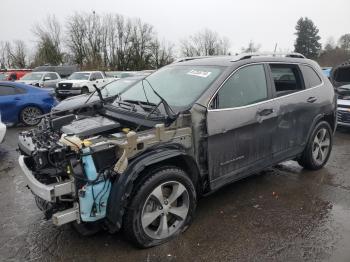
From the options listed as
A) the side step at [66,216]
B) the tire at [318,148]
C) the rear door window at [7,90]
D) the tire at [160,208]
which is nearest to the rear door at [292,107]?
the tire at [318,148]

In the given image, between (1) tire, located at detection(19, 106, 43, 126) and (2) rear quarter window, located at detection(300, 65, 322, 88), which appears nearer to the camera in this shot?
(2) rear quarter window, located at detection(300, 65, 322, 88)

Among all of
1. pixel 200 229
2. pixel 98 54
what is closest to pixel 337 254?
pixel 200 229

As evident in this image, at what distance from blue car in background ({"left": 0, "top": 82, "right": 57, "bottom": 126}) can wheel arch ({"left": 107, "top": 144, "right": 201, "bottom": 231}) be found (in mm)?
7706

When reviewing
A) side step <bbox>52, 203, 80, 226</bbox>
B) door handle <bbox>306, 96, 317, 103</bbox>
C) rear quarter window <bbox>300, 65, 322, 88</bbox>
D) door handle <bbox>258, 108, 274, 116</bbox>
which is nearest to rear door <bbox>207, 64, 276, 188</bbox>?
door handle <bbox>258, 108, 274, 116</bbox>

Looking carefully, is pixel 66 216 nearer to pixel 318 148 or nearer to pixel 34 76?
pixel 318 148

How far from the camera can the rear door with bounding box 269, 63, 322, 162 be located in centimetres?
462

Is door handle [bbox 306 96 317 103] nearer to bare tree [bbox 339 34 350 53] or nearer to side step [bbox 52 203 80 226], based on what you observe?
side step [bbox 52 203 80 226]

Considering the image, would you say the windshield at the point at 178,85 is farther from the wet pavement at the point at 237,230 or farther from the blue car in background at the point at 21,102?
the blue car in background at the point at 21,102

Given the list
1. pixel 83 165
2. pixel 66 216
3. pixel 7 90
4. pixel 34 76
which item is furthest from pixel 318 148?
pixel 34 76

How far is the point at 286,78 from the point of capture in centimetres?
491

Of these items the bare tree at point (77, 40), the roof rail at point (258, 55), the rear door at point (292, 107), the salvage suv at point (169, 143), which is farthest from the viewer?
the bare tree at point (77, 40)

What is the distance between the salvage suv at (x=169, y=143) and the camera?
3.18 m

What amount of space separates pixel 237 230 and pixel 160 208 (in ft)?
3.07

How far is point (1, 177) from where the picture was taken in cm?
576
